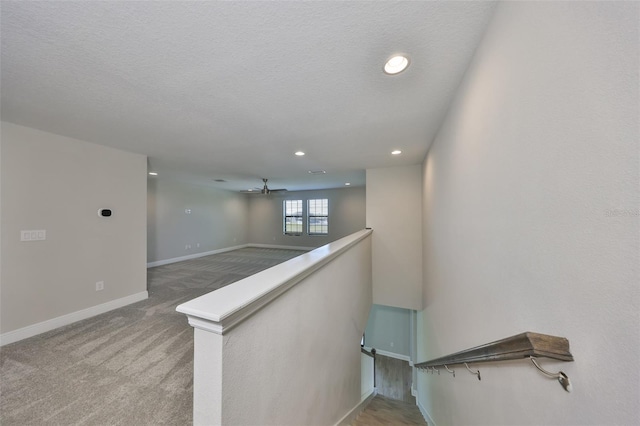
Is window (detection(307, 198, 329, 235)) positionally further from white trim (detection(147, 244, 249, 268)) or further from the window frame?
white trim (detection(147, 244, 249, 268))

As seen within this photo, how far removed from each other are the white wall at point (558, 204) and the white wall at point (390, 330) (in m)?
4.76

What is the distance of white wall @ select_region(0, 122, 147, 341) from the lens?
88.2 inches

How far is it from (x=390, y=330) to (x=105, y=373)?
19.0ft

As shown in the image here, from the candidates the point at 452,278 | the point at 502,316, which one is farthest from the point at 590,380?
the point at 452,278

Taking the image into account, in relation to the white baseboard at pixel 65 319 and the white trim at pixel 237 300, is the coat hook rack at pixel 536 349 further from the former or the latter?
the white baseboard at pixel 65 319

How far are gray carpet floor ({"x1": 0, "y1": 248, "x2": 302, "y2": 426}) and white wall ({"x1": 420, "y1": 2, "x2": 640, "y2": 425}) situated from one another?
195 centimetres

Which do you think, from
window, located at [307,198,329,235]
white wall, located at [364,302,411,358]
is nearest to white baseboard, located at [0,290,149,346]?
white wall, located at [364,302,411,358]

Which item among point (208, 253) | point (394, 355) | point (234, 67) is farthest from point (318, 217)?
point (234, 67)

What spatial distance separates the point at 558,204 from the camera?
2.08 feet

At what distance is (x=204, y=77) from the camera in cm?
144

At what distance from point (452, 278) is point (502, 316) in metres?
0.91

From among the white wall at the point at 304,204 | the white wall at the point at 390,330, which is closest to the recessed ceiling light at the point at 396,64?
the white wall at the point at 390,330

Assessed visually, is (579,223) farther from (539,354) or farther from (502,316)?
(502,316)

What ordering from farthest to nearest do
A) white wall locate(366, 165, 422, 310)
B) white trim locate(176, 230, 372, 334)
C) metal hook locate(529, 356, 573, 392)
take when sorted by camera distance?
white wall locate(366, 165, 422, 310), white trim locate(176, 230, 372, 334), metal hook locate(529, 356, 573, 392)
